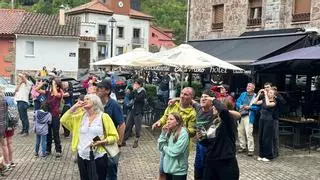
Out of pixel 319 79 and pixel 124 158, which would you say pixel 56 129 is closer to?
pixel 124 158

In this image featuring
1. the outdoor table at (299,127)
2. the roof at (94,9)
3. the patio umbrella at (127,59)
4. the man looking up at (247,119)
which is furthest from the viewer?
the roof at (94,9)

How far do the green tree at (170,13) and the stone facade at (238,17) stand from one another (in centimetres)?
6495

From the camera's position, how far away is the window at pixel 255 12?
19422mm

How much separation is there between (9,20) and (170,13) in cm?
5652

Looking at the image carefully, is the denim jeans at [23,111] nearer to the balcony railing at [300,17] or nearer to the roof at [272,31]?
the roof at [272,31]

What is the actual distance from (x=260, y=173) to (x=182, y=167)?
4.05 meters

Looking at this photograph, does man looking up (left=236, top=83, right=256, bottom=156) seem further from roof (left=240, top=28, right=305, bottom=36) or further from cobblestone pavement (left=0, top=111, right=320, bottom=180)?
roof (left=240, top=28, right=305, bottom=36)

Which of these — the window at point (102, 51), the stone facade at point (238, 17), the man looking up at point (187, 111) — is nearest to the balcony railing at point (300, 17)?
the stone facade at point (238, 17)

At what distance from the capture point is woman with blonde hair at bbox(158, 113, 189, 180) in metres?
5.96

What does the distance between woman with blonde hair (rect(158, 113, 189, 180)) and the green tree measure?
3258 inches

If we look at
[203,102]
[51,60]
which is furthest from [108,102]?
[51,60]

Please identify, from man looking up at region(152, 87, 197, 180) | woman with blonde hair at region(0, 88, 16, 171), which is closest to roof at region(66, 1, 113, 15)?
woman with blonde hair at region(0, 88, 16, 171)

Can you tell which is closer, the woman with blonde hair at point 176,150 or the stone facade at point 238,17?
the woman with blonde hair at point 176,150

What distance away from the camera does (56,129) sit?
10516mm
